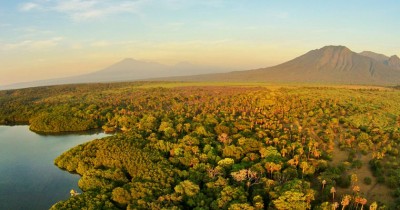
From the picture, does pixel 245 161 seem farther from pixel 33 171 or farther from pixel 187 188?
pixel 33 171

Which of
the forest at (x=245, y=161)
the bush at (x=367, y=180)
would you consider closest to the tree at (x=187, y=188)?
the forest at (x=245, y=161)

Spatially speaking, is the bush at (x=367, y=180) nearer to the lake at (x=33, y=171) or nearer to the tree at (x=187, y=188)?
the tree at (x=187, y=188)

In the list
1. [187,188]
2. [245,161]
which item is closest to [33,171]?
[187,188]

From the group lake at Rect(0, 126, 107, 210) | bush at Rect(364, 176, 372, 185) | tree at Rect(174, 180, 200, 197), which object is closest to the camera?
tree at Rect(174, 180, 200, 197)

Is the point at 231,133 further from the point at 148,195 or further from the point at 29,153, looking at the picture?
the point at 29,153

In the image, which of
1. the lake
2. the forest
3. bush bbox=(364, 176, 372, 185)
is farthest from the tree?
bush bbox=(364, 176, 372, 185)

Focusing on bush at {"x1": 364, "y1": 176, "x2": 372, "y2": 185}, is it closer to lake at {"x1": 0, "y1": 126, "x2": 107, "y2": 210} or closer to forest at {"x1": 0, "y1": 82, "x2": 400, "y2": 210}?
forest at {"x1": 0, "y1": 82, "x2": 400, "y2": 210}
